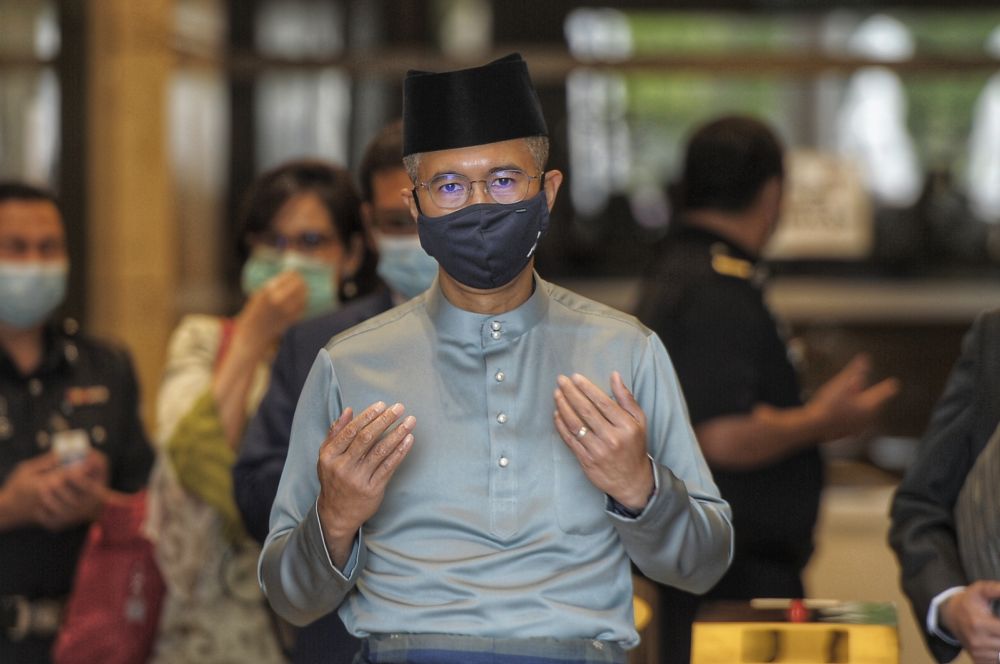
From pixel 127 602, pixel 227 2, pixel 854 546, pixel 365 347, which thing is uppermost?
pixel 227 2

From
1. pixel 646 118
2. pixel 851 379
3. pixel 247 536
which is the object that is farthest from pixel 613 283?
pixel 247 536

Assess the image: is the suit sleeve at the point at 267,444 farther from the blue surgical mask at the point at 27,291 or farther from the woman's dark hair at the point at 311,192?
the blue surgical mask at the point at 27,291

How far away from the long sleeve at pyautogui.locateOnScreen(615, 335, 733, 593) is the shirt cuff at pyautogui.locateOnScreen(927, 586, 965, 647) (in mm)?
522

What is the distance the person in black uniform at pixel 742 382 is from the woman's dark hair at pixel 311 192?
0.79 metres

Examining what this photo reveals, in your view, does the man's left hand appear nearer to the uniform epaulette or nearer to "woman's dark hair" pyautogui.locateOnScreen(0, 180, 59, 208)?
the uniform epaulette

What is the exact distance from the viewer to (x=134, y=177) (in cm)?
582

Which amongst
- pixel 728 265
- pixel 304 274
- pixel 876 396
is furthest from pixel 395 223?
pixel 876 396

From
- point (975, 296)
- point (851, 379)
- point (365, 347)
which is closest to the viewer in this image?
Result: point (365, 347)

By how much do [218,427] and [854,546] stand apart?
3.41m

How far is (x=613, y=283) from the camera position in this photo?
707cm

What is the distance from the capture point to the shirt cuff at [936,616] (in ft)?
9.21

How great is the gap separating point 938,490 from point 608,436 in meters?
1.00

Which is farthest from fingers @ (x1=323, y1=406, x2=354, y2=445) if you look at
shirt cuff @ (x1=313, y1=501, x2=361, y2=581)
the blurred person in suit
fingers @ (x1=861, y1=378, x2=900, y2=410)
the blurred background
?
the blurred background

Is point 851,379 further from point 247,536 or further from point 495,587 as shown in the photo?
point 495,587
